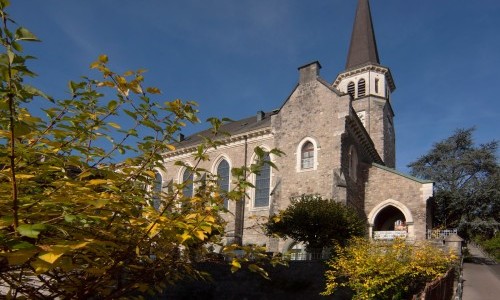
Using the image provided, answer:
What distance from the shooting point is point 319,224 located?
18.6m

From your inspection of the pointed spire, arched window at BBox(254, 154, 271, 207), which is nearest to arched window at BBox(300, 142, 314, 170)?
arched window at BBox(254, 154, 271, 207)

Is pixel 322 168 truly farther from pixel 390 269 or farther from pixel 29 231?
pixel 29 231

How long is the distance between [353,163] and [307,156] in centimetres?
292

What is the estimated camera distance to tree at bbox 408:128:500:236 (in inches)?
1374

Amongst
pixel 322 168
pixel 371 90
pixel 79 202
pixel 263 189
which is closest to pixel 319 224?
pixel 322 168

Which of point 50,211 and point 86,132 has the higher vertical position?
point 86,132

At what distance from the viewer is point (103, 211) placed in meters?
2.69

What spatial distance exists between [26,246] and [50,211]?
61cm

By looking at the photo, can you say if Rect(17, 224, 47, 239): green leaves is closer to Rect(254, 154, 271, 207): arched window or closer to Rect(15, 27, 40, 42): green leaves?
Rect(15, 27, 40, 42): green leaves

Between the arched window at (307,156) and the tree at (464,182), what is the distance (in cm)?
1769

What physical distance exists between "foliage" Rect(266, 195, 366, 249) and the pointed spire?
22.8 metres

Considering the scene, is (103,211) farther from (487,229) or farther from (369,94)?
(487,229)

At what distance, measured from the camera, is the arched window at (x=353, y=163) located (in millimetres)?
24078

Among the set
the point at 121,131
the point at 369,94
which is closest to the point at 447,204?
the point at 369,94
